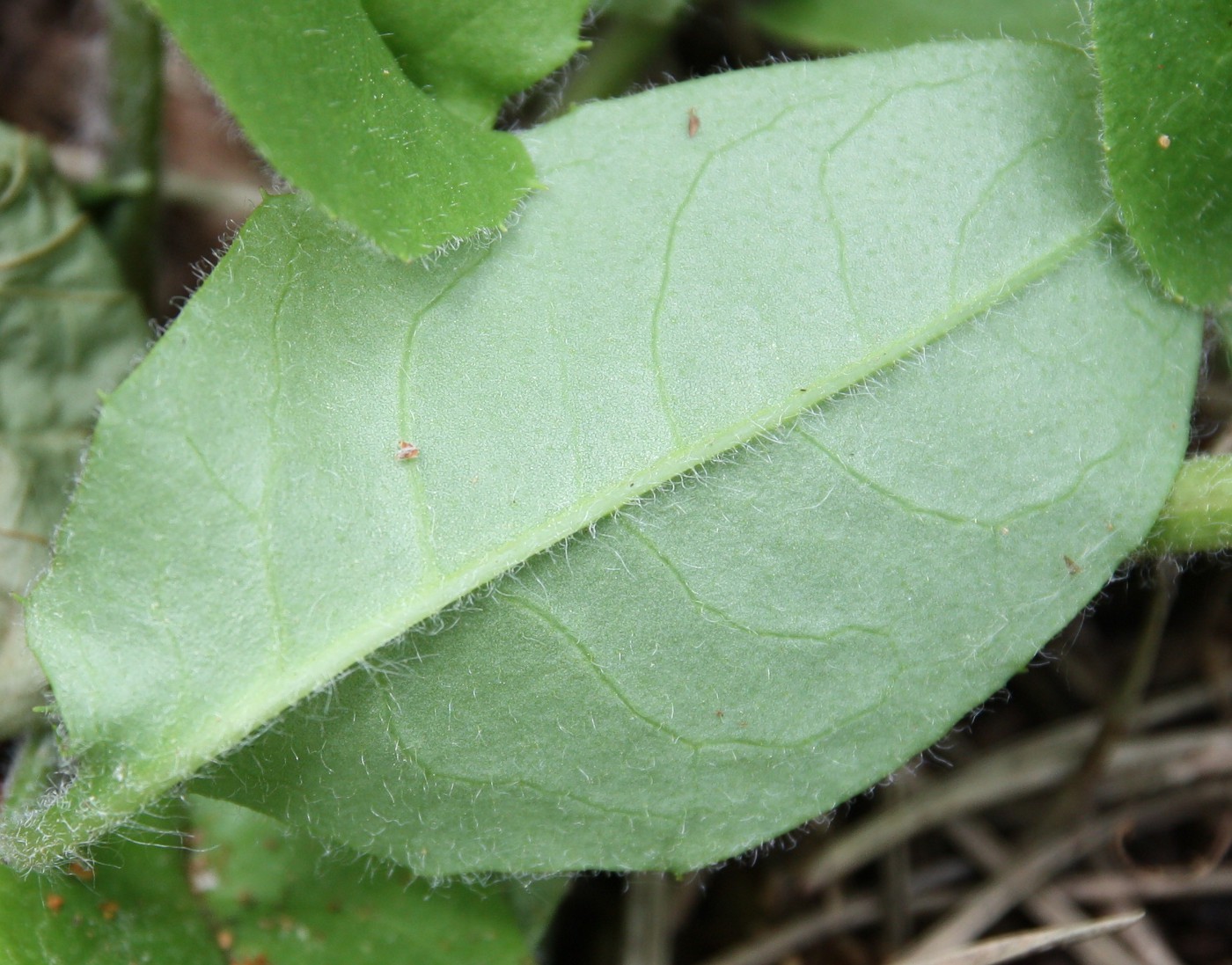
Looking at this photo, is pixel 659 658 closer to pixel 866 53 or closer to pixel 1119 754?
pixel 866 53

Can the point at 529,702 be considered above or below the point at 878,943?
above

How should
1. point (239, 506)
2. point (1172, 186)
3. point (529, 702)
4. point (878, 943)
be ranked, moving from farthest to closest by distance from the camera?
point (878, 943) → point (1172, 186) → point (529, 702) → point (239, 506)

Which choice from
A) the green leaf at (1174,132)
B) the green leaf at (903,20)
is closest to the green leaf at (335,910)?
the green leaf at (1174,132)

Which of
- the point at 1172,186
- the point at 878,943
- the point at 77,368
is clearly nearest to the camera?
the point at 1172,186

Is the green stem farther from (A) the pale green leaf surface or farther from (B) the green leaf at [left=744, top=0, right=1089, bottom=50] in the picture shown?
(B) the green leaf at [left=744, top=0, right=1089, bottom=50]

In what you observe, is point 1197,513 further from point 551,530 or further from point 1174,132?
point 551,530

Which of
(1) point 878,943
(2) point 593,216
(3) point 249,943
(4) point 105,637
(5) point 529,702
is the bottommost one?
(1) point 878,943

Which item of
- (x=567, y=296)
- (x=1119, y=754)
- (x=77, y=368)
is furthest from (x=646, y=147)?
(x=1119, y=754)
